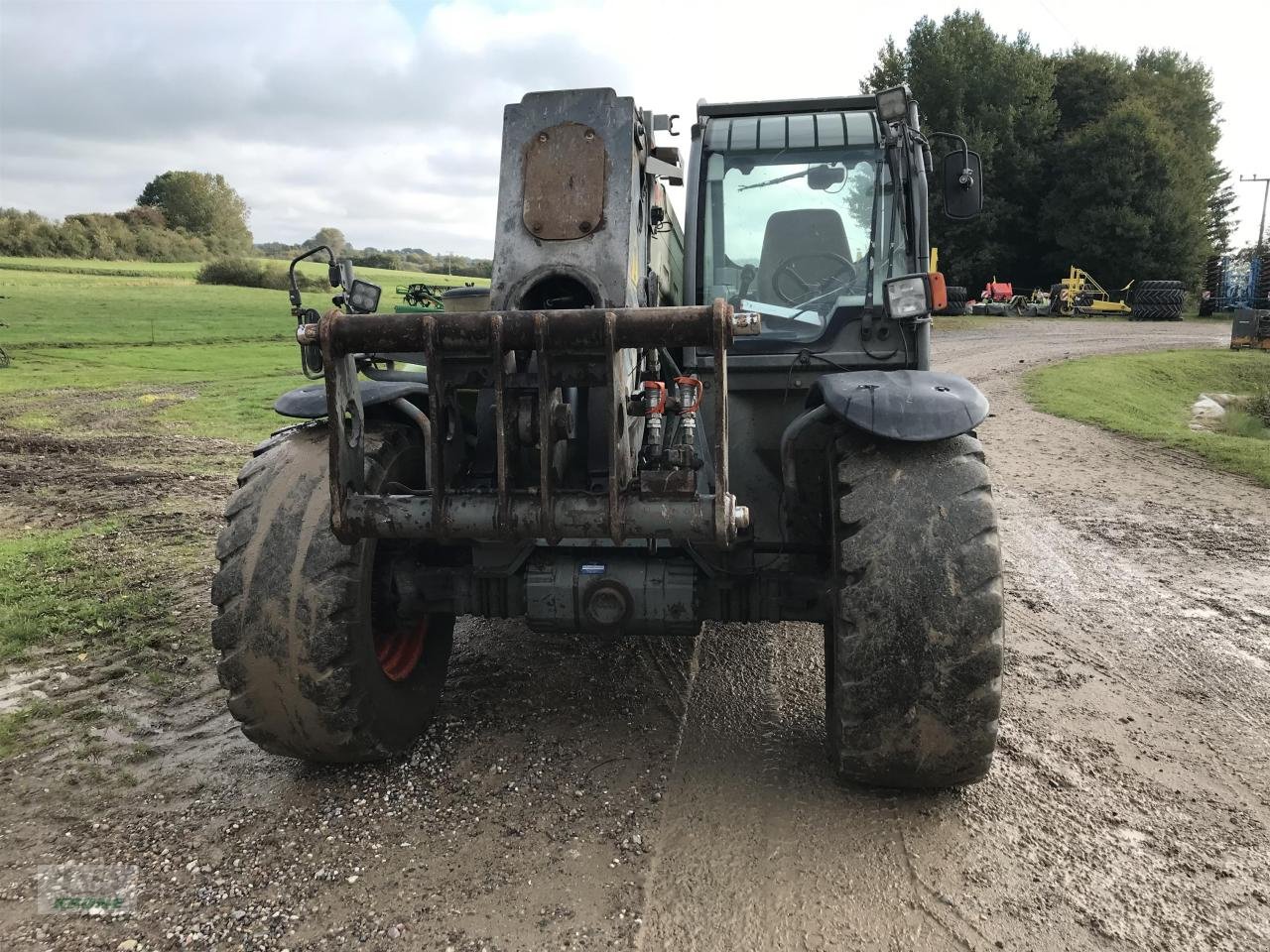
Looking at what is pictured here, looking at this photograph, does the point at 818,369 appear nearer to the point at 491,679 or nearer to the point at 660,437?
the point at 660,437

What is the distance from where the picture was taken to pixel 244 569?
3.20 m

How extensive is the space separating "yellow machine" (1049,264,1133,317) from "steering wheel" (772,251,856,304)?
33309mm

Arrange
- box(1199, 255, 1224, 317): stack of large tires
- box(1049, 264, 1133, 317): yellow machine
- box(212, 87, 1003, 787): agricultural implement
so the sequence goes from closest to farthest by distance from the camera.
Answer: box(212, 87, 1003, 787): agricultural implement → box(1049, 264, 1133, 317): yellow machine → box(1199, 255, 1224, 317): stack of large tires

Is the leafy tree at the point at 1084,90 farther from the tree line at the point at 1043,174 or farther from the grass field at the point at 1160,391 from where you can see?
the grass field at the point at 1160,391

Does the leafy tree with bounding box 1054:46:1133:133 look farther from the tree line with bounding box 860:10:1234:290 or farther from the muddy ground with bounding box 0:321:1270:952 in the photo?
the muddy ground with bounding box 0:321:1270:952

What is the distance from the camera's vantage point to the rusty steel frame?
104 inches

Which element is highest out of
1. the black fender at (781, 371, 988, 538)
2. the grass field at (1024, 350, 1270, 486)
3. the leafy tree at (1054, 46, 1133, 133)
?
the leafy tree at (1054, 46, 1133, 133)

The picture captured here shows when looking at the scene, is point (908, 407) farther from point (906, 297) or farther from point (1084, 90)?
point (1084, 90)

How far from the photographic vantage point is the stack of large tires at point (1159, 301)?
3259 centimetres

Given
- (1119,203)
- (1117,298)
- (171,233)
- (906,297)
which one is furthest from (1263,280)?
(171,233)

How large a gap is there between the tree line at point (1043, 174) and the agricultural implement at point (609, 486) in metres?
32.8

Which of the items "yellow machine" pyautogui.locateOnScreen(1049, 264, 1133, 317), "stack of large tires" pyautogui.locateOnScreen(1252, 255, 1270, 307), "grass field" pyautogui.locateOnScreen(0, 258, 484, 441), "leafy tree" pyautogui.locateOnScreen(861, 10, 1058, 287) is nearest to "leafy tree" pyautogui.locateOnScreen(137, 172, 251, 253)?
"grass field" pyautogui.locateOnScreen(0, 258, 484, 441)

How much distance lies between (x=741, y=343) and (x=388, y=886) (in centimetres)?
263

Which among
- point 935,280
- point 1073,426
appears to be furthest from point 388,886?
point 1073,426
